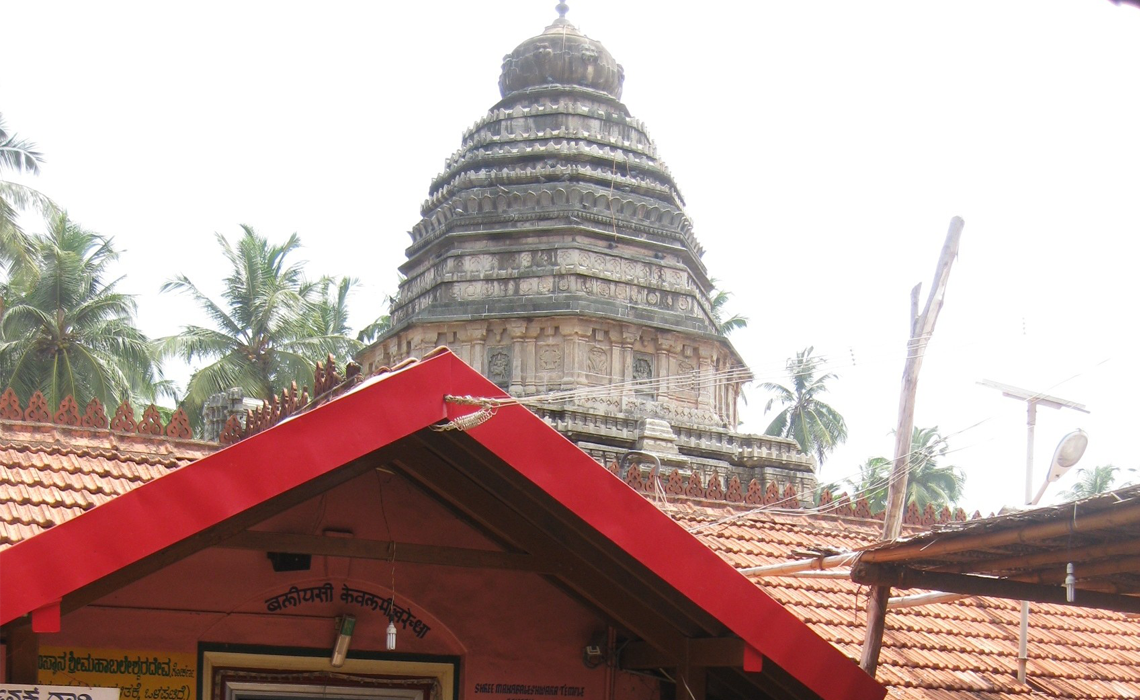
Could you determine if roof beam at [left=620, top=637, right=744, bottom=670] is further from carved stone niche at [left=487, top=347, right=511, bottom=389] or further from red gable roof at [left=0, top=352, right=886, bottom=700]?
carved stone niche at [left=487, top=347, right=511, bottom=389]

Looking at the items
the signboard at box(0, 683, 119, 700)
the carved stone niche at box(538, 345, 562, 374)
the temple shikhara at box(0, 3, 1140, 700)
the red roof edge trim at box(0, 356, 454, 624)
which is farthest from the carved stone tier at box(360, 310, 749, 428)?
the signboard at box(0, 683, 119, 700)

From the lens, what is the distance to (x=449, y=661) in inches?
338

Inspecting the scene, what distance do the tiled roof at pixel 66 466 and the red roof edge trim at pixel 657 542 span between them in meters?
2.43

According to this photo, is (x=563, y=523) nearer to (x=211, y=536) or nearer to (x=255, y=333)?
(x=211, y=536)

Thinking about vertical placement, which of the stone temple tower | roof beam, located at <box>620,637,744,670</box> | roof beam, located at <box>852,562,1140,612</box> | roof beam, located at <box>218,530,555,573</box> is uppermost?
the stone temple tower

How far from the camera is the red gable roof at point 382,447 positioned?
6141 mm

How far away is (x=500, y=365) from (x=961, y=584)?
2472 centimetres

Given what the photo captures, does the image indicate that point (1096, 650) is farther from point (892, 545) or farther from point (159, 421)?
point (159, 421)

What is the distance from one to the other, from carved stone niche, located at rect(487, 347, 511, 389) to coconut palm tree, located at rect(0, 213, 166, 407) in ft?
28.5

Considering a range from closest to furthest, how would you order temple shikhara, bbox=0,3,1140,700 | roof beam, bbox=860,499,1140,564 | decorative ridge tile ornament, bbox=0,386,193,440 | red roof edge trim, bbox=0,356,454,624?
red roof edge trim, bbox=0,356,454,624 → temple shikhara, bbox=0,3,1140,700 → roof beam, bbox=860,499,1140,564 → decorative ridge tile ornament, bbox=0,386,193,440

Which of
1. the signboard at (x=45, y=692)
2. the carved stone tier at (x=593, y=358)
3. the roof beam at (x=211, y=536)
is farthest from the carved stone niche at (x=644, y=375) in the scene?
the signboard at (x=45, y=692)

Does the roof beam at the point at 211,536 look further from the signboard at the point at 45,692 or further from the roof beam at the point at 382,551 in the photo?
the signboard at the point at 45,692

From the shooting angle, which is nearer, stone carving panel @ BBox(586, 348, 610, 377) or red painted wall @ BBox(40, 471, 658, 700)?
red painted wall @ BBox(40, 471, 658, 700)

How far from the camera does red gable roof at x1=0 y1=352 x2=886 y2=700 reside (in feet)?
20.1
